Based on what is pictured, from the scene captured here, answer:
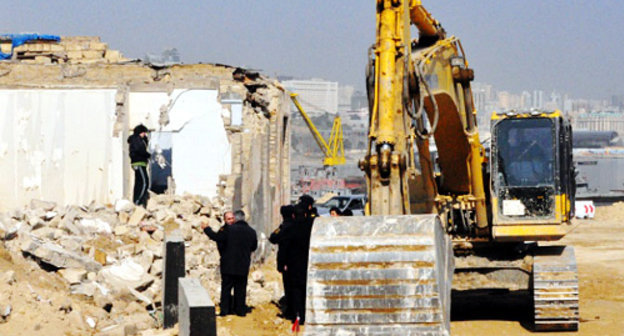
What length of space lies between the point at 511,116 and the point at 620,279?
8558mm

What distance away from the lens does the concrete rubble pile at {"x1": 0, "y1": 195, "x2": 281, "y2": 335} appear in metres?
12.9

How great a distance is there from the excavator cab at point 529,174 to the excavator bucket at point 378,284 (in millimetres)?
4529

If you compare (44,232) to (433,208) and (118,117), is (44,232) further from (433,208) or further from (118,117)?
(433,208)

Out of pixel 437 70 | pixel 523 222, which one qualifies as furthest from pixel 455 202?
pixel 437 70

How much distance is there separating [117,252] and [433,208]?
16.1 ft

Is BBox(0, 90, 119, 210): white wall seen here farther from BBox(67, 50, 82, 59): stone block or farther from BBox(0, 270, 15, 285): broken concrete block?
BBox(0, 270, 15, 285): broken concrete block

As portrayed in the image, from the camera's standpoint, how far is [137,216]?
17.1 metres

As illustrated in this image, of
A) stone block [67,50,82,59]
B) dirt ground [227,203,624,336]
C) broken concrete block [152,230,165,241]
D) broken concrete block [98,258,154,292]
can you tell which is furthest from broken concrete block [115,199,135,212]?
stone block [67,50,82,59]

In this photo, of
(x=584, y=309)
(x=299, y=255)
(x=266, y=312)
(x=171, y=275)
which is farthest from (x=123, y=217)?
(x=584, y=309)

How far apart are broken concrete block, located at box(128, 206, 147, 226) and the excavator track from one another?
Result: 22.8ft

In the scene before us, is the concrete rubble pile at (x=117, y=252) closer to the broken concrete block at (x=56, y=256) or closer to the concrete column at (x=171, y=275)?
the broken concrete block at (x=56, y=256)

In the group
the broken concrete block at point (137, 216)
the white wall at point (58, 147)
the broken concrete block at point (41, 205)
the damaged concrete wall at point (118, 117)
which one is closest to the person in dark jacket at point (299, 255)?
the broken concrete block at point (137, 216)

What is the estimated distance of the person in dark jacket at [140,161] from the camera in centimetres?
1844

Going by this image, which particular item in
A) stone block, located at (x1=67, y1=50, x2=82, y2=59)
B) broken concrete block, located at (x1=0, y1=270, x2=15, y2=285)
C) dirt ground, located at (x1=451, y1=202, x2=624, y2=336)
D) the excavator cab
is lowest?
dirt ground, located at (x1=451, y1=202, x2=624, y2=336)
